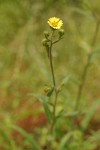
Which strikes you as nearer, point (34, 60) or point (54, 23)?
point (54, 23)

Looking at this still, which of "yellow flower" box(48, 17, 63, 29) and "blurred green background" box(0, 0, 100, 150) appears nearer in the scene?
"yellow flower" box(48, 17, 63, 29)

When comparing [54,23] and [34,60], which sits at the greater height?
[54,23]

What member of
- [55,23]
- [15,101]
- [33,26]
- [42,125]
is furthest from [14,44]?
[55,23]

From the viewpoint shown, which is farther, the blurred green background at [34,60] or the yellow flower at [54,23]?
the blurred green background at [34,60]

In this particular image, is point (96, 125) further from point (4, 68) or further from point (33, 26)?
point (33, 26)

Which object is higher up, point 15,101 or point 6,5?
point 6,5

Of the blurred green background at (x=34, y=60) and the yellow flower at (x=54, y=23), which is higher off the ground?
the yellow flower at (x=54, y=23)

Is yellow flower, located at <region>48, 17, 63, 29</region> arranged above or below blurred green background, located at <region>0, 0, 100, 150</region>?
above

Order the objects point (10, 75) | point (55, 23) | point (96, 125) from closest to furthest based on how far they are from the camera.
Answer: point (55, 23)
point (96, 125)
point (10, 75)
